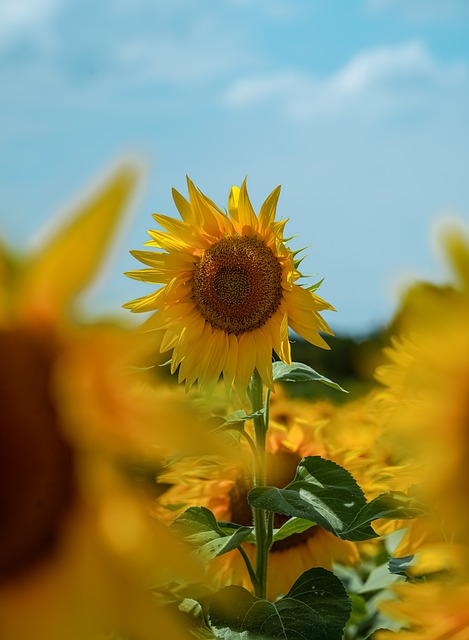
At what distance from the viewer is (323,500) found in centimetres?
110

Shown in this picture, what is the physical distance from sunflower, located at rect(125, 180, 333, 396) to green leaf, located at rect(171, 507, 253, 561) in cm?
24

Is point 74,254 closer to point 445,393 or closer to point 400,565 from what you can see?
point 445,393

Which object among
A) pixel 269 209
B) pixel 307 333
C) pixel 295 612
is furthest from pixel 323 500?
pixel 269 209

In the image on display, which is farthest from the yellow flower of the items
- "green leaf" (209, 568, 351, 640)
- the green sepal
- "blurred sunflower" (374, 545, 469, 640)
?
the green sepal

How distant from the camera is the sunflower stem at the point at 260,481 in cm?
121

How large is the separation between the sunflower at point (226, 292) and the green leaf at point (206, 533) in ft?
0.79

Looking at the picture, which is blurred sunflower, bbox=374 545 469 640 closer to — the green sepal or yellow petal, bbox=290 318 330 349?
the green sepal

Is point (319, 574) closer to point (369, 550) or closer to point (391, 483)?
point (391, 483)

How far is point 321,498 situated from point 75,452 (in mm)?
804

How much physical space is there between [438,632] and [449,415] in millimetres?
131

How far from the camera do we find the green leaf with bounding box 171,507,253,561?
3.50ft

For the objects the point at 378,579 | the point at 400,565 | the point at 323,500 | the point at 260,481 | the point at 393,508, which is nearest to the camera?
the point at 393,508

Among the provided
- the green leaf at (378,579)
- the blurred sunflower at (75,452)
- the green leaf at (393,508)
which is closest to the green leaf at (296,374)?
the green leaf at (393,508)

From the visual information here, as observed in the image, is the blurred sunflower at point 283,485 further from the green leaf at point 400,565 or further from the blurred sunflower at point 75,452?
the blurred sunflower at point 75,452
